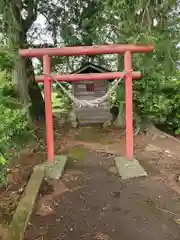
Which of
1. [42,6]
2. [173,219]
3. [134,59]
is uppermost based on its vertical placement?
[42,6]

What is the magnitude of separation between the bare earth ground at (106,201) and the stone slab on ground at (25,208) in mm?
102

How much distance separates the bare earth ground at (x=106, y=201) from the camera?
137 inches

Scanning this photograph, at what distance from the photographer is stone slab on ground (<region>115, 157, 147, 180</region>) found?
512 cm

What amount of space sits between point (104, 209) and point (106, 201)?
25 cm

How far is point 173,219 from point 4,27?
623cm

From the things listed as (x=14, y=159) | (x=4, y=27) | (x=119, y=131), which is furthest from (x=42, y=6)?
(x=14, y=159)

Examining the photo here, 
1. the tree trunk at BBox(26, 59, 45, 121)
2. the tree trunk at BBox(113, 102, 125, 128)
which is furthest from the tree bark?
the tree trunk at BBox(113, 102, 125, 128)

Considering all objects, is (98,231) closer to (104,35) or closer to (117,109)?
(104,35)

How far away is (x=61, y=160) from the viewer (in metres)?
5.90

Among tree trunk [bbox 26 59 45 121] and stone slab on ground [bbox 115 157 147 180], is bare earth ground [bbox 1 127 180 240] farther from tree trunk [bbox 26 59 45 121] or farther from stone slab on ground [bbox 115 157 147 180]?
tree trunk [bbox 26 59 45 121]

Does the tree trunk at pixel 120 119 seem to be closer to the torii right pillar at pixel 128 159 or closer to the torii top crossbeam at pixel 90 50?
the torii right pillar at pixel 128 159

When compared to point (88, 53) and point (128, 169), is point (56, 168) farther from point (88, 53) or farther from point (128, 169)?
point (88, 53)

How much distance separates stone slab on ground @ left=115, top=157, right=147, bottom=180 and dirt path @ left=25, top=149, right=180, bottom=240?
124 mm

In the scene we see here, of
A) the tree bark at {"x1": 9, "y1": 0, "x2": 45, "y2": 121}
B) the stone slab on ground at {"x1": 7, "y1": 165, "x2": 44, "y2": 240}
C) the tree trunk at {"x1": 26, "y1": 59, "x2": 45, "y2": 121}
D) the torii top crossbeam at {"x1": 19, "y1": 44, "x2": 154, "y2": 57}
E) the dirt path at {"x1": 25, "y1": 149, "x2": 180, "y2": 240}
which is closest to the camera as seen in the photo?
the stone slab on ground at {"x1": 7, "y1": 165, "x2": 44, "y2": 240}
